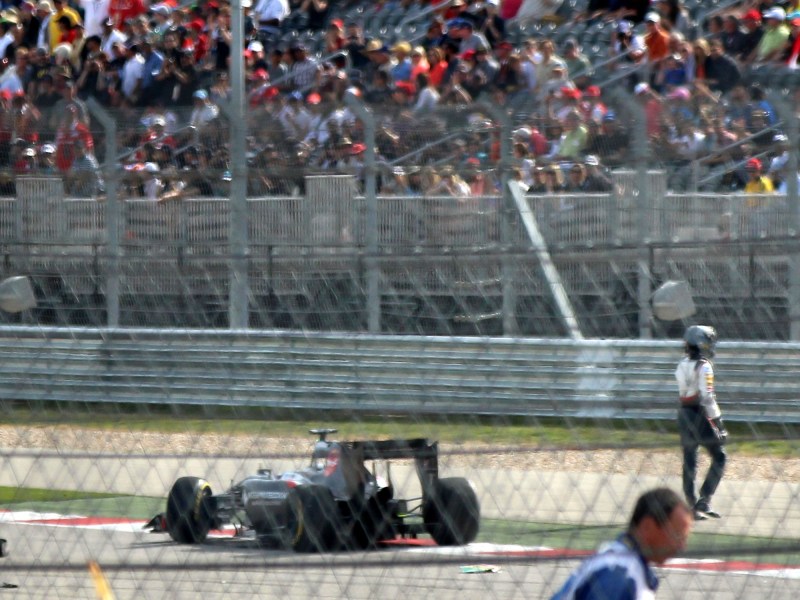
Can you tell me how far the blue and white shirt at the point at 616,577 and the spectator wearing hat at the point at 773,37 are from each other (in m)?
10.8

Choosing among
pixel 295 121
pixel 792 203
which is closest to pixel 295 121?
pixel 295 121

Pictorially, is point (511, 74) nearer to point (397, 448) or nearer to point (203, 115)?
point (203, 115)

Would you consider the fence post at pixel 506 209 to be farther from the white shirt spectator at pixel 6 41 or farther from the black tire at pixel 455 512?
the white shirt spectator at pixel 6 41

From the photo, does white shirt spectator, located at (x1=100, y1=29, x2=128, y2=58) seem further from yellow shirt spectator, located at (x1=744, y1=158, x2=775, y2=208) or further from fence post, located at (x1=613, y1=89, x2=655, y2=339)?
yellow shirt spectator, located at (x1=744, y1=158, x2=775, y2=208)

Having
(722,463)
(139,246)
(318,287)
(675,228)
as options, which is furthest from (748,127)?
(139,246)

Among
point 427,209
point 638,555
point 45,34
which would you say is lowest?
point 45,34

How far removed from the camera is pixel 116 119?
5.71 meters

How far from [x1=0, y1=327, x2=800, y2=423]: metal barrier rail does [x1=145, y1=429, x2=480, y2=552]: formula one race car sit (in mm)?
194

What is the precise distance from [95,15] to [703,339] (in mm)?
15461

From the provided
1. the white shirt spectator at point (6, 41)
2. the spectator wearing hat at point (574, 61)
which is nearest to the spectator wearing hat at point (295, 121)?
the spectator wearing hat at point (574, 61)

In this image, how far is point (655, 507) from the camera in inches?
143

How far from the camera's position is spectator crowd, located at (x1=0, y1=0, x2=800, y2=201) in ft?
15.4

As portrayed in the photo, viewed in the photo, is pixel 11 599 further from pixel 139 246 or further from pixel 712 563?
pixel 712 563

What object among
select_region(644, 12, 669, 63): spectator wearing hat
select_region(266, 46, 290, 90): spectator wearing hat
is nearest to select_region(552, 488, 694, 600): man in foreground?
select_region(644, 12, 669, 63): spectator wearing hat
